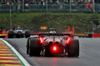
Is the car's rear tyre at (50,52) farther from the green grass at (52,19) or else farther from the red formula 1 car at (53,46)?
the green grass at (52,19)

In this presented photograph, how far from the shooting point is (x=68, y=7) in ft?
200

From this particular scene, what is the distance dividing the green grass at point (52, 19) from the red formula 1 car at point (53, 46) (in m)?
42.0

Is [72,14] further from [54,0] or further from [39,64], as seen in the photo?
[39,64]

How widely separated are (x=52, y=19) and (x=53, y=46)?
Answer: 153ft

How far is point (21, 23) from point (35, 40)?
1737 inches

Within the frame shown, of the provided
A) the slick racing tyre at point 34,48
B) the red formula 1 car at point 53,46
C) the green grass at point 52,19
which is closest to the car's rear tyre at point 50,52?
the red formula 1 car at point 53,46

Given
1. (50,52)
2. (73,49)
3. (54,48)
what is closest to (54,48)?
(54,48)

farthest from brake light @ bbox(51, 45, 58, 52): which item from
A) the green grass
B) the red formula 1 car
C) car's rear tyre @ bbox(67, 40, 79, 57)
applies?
the green grass

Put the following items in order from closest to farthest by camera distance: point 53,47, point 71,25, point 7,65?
point 7,65 → point 53,47 → point 71,25

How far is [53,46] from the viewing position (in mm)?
14141

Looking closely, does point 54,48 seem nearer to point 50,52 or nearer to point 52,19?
point 50,52

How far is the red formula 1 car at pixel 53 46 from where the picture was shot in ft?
46.4

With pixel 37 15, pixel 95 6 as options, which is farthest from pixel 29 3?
pixel 95 6

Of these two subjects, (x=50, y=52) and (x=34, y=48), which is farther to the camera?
(x=50, y=52)
